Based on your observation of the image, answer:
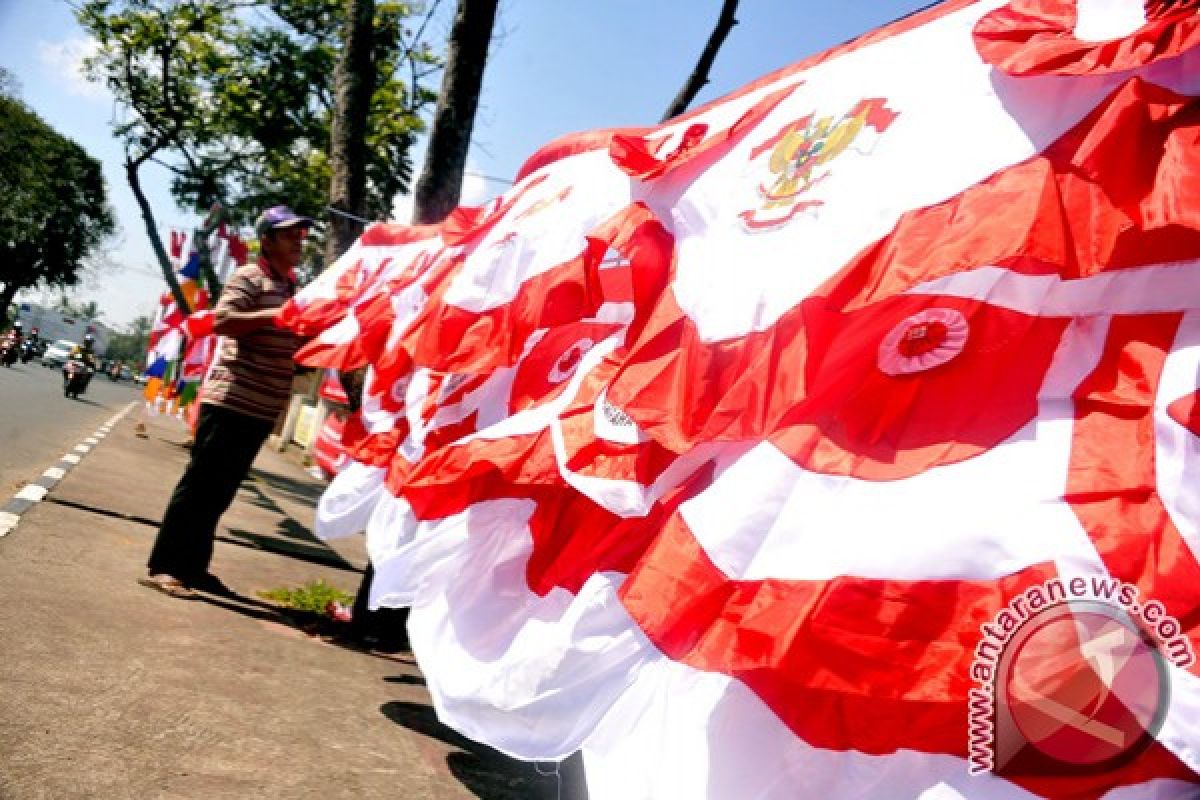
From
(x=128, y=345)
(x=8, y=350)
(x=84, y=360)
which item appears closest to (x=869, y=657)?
(x=84, y=360)

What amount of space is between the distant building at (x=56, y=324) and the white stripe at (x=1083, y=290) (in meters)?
70.8

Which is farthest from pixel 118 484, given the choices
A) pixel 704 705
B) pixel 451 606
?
pixel 704 705

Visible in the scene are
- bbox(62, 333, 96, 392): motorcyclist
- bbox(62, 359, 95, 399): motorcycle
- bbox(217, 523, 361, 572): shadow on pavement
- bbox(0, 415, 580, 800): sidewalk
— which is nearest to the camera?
bbox(0, 415, 580, 800): sidewalk

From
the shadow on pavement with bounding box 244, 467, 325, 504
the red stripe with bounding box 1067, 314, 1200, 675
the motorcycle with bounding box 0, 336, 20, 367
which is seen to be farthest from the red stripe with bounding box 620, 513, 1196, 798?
the motorcycle with bounding box 0, 336, 20, 367

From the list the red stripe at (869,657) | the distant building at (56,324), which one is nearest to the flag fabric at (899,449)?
the red stripe at (869,657)

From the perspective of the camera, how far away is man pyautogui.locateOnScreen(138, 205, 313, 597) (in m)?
3.88

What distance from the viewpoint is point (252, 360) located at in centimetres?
403

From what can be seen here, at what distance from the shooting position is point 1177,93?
132cm

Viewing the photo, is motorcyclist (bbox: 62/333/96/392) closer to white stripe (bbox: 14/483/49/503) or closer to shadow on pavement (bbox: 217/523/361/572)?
shadow on pavement (bbox: 217/523/361/572)

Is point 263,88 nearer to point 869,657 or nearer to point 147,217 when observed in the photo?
point 147,217

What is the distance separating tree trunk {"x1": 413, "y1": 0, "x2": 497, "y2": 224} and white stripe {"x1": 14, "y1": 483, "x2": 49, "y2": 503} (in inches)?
100.0

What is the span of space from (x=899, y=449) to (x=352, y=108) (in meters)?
5.92

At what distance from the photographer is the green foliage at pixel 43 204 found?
38.3 meters

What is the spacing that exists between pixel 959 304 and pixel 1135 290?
238 mm
